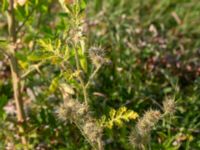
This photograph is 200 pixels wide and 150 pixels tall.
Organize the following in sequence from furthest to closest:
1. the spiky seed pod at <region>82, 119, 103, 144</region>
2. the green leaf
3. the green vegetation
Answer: the green leaf → the green vegetation → the spiky seed pod at <region>82, 119, 103, 144</region>

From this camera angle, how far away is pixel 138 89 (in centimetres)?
297

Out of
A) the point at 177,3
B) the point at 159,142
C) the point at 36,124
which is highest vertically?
the point at 177,3

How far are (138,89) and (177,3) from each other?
4.60 ft

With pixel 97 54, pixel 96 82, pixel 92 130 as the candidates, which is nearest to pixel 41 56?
pixel 97 54

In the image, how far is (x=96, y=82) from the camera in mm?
3029

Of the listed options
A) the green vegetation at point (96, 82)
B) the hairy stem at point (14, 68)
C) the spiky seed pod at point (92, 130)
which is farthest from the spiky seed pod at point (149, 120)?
the hairy stem at point (14, 68)

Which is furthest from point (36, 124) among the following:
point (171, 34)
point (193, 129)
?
point (171, 34)

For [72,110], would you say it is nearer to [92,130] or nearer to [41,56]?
[92,130]

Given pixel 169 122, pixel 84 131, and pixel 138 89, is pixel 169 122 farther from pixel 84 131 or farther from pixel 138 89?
pixel 84 131

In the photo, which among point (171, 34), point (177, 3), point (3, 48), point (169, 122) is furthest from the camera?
point (177, 3)

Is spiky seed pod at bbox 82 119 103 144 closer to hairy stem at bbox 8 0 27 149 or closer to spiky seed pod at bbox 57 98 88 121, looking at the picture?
spiky seed pod at bbox 57 98 88 121

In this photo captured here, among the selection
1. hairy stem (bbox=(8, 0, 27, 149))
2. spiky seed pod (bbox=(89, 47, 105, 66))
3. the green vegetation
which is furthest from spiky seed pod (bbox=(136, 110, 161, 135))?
hairy stem (bbox=(8, 0, 27, 149))

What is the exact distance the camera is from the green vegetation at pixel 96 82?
201cm

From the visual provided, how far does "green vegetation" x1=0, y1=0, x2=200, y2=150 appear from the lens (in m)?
2.01
